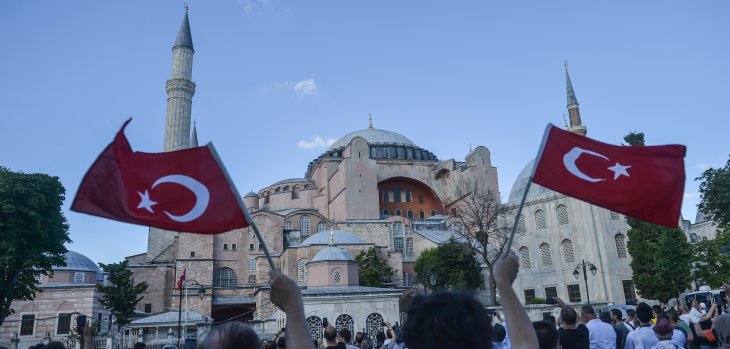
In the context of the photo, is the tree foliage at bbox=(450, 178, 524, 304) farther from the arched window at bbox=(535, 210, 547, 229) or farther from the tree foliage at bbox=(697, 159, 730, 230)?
the tree foliage at bbox=(697, 159, 730, 230)

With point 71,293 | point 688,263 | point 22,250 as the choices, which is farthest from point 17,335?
point 688,263

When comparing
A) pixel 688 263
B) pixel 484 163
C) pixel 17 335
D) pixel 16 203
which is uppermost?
pixel 484 163

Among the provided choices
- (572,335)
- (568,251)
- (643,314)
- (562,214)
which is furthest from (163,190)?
(562,214)

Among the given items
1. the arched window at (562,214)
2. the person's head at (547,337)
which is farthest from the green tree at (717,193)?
the person's head at (547,337)

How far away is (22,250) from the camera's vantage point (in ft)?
71.4

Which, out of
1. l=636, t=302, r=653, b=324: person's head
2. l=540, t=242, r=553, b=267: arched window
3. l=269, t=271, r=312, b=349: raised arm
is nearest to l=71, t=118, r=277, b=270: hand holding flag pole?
l=269, t=271, r=312, b=349: raised arm

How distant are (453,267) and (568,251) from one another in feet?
26.7

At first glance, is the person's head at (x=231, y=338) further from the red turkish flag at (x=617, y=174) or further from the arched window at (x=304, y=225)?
the arched window at (x=304, y=225)

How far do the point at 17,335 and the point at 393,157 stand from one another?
1382 inches

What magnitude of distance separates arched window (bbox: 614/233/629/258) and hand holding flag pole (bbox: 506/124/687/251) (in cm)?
3349

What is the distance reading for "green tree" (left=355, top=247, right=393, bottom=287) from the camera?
115 feet

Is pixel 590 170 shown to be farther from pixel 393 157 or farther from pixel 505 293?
pixel 393 157

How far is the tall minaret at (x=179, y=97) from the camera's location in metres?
41.3

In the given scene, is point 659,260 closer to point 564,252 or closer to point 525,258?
point 564,252
